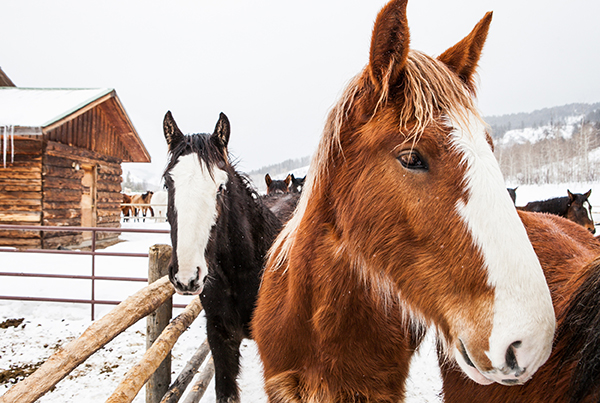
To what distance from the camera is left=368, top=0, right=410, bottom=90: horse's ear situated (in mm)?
1037

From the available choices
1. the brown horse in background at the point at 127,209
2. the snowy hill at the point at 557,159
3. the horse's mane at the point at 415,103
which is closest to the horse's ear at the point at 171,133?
the horse's mane at the point at 415,103

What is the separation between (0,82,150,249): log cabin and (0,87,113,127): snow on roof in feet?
0.07

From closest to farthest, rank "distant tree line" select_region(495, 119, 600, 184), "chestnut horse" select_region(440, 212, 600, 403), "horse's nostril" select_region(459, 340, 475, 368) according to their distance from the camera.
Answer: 1. "horse's nostril" select_region(459, 340, 475, 368)
2. "chestnut horse" select_region(440, 212, 600, 403)
3. "distant tree line" select_region(495, 119, 600, 184)

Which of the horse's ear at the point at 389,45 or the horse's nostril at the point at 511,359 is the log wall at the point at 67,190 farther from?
the horse's nostril at the point at 511,359

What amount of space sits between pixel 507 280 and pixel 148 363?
220 cm

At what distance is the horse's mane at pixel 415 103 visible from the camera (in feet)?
3.38

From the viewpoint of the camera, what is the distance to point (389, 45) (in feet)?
3.59

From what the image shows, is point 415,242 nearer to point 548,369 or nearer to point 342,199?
point 342,199

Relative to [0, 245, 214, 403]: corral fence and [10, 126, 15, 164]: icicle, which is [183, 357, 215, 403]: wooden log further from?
[10, 126, 15, 164]: icicle

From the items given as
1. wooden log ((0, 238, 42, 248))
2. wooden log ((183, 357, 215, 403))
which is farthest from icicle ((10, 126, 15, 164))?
wooden log ((183, 357, 215, 403))

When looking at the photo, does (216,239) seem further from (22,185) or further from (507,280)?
(22,185)

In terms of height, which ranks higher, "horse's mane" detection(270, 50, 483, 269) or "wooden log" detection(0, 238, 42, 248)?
"horse's mane" detection(270, 50, 483, 269)

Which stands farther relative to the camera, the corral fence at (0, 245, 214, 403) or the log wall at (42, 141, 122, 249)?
the log wall at (42, 141, 122, 249)

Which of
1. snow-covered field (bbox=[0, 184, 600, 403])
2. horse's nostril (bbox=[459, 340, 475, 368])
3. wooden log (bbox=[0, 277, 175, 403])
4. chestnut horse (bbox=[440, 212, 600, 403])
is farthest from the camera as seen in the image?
snow-covered field (bbox=[0, 184, 600, 403])
